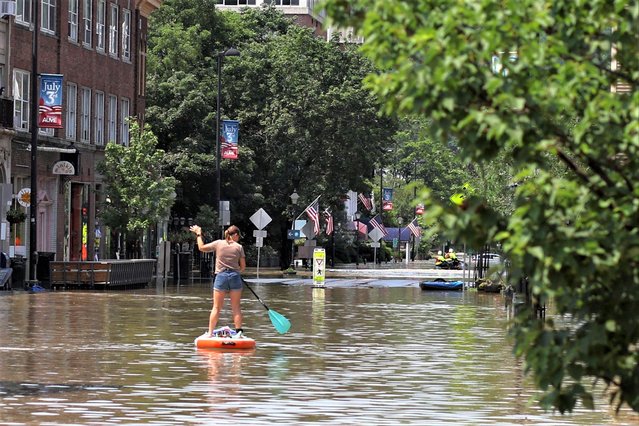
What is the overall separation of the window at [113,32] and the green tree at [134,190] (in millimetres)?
9373

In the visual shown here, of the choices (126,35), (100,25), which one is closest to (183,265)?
(100,25)

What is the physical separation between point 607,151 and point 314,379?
39.4 feet

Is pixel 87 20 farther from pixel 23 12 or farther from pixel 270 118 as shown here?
pixel 270 118

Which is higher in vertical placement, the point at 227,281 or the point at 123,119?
the point at 123,119

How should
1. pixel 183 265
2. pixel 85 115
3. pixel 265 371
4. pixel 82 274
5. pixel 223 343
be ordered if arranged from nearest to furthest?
pixel 265 371 → pixel 223 343 → pixel 82 274 → pixel 85 115 → pixel 183 265

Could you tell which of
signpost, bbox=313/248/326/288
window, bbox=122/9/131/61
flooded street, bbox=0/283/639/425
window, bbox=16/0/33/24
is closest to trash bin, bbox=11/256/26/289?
flooded street, bbox=0/283/639/425

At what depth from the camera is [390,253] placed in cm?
15038

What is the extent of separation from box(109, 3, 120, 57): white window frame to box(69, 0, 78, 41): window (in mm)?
4150

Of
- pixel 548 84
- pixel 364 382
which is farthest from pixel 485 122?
pixel 364 382

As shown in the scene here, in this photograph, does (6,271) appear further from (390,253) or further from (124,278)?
(390,253)

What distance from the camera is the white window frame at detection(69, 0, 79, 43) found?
6425cm

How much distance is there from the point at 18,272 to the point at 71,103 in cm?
1611

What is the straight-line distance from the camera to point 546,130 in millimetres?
8047

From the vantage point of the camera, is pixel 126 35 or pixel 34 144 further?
pixel 126 35
